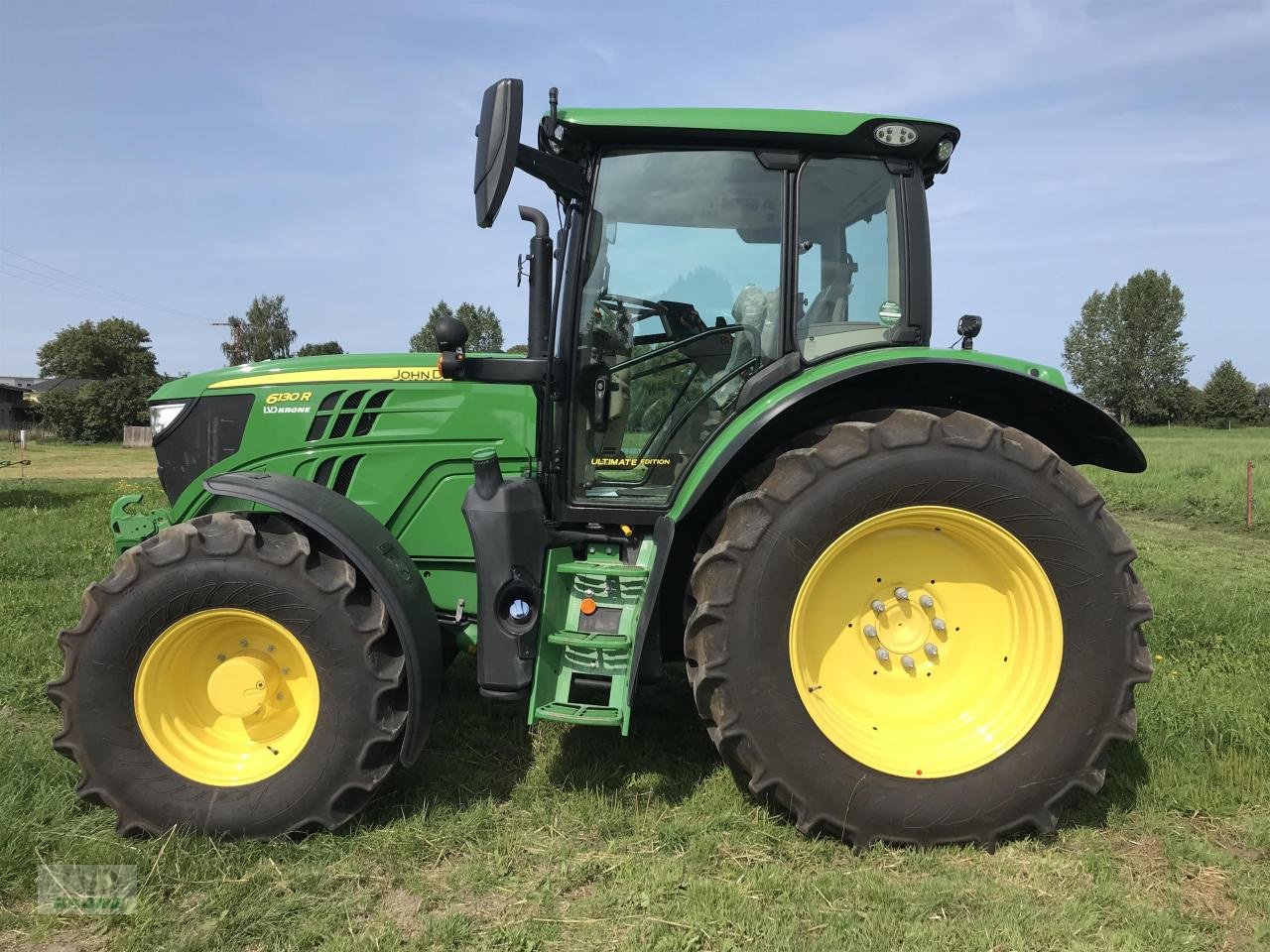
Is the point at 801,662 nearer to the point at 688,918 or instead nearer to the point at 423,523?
the point at 688,918

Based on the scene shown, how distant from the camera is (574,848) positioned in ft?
8.88

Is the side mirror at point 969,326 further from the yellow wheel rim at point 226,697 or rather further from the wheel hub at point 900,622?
the yellow wheel rim at point 226,697

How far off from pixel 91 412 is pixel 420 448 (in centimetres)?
5067

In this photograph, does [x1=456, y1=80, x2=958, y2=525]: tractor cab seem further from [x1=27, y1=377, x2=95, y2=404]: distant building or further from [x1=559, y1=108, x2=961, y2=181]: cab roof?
[x1=27, y1=377, x2=95, y2=404]: distant building

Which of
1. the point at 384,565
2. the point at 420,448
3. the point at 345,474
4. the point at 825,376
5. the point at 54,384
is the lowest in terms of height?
the point at 384,565

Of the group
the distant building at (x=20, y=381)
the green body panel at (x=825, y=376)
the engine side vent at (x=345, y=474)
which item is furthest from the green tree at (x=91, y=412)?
the green body panel at (x=825, y=376)

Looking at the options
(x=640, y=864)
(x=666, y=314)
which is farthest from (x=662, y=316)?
(x=640, y=864)

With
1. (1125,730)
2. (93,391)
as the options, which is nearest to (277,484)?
(1125,730)

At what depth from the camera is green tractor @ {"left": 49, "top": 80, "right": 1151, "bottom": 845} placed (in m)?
2.69

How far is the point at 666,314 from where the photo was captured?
3.18 meters

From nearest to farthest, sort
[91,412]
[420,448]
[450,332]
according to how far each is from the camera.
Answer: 1. [450,332]
2. [420,448]
3. [91,412]

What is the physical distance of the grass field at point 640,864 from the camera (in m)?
2.30

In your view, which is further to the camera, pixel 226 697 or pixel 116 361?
pixel 116 361

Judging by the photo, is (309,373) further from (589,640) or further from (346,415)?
(589,640)
